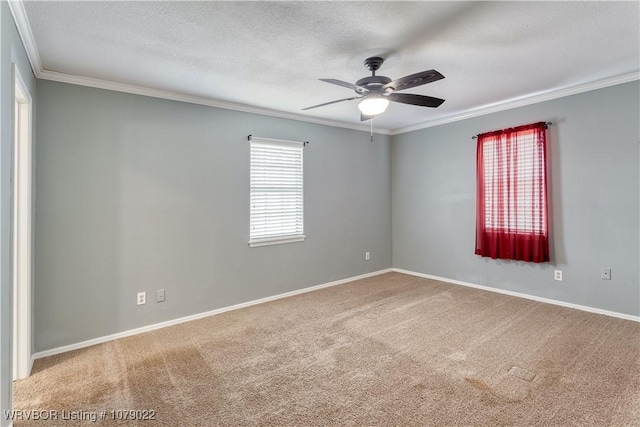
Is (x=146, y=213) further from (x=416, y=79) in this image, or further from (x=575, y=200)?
(x=575, y=200)

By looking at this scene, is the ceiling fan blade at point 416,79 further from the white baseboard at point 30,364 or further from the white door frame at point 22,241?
the white baseboard at point 30,364

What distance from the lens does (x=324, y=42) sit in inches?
95.1

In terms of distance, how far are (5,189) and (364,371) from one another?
255cm

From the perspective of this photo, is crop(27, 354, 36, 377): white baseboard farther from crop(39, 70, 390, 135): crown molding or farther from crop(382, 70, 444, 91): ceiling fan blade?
crop(382, 70, 444, 91): ceiling fan blade

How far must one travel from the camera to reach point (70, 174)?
9.62ft

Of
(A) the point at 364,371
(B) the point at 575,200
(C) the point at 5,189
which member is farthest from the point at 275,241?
(B) the point at 575,200

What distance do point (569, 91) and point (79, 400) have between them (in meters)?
5.36

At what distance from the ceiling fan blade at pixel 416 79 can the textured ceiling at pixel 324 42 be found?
0.99 ft

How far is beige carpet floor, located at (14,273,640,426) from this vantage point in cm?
197

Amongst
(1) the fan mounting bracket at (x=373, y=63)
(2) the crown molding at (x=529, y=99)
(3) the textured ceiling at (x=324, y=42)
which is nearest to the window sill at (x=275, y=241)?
(3) the textured ceiling at (x=324, y=42)

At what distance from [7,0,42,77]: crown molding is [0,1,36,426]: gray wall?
0.07 m

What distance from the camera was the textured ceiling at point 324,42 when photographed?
203cm

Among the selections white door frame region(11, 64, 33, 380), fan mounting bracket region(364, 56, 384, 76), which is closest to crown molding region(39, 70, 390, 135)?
white door frame region(11, 64, 33, 380)

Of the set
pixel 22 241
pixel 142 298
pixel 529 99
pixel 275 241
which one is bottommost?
pixel 142 298
